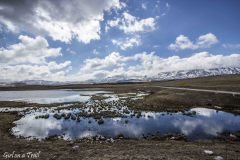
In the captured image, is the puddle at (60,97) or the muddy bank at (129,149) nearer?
the muddy bank at (129,149)

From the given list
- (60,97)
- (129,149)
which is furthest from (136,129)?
(60,97)

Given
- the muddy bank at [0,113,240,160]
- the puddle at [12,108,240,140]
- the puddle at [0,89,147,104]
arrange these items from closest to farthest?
the muddy bank at [0,113,240,160] < the puddle at [12,108,240,140] < the puddle at [0,89,147,104]

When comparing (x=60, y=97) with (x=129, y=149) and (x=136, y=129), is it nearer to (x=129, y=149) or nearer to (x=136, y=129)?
(x=136, y=129)

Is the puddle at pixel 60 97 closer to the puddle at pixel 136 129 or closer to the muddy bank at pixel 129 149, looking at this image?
the puddle at pixel 136 129

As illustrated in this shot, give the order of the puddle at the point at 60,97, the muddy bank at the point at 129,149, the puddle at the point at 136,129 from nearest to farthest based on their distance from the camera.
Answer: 1. the muddy bank at the point at 129,149
2. the puddle at the point at 136,129
3. the puddle at the point at 60,97

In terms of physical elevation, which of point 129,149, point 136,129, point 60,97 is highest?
point 60,97

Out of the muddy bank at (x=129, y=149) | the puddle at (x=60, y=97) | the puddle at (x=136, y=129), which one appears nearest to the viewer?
the muddy bank at (x=129, y=149)

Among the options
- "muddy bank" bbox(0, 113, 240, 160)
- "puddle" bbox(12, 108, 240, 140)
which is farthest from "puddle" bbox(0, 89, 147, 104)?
"muddy bank" bbox(0, 113, 240, 160)

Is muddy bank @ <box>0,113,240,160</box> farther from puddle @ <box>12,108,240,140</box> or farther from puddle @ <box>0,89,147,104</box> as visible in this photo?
puddle @ <box>0,89,147,104</box>

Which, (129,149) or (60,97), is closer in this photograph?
(129,149)

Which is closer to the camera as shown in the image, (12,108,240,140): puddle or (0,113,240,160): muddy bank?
(0,113,240,160): muddy bank

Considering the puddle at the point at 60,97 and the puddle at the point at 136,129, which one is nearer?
the puddle at the point at 136,129

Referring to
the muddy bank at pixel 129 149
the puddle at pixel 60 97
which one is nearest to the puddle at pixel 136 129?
the muddy bank at pixel 129 149

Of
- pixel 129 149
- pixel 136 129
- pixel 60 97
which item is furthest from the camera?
pixel 60 97
